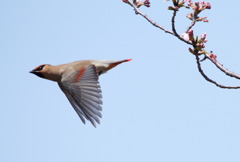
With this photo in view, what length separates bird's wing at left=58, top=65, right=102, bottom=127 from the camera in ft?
14.0

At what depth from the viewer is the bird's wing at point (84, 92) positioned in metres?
4.28

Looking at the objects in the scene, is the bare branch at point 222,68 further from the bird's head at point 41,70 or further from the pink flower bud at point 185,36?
the bird's head at point 41,70

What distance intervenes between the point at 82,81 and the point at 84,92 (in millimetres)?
163

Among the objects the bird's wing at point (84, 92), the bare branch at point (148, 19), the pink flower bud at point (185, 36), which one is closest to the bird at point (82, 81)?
the bird's wing at point (84, 92)

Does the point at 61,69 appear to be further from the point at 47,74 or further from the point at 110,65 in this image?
the point at 110,65

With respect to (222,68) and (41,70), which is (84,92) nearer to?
(41,70)

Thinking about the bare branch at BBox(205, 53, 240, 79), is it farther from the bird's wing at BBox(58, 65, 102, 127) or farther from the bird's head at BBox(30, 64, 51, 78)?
the bird's head at BBox(30, 64, 51, 78)

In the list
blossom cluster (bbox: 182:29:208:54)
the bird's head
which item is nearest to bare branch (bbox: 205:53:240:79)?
blossom cluster (bbox: 182:29:208:54)

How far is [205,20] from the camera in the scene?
10.9ft

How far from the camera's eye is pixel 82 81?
4.65 meters

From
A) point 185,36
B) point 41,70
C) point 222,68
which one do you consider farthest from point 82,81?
point 222,68

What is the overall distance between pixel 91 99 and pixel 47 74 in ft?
3.10

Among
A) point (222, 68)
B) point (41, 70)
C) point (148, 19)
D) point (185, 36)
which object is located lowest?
point (41, 70)

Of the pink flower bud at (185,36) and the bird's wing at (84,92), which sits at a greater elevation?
the pink flower bud at (185,36)
